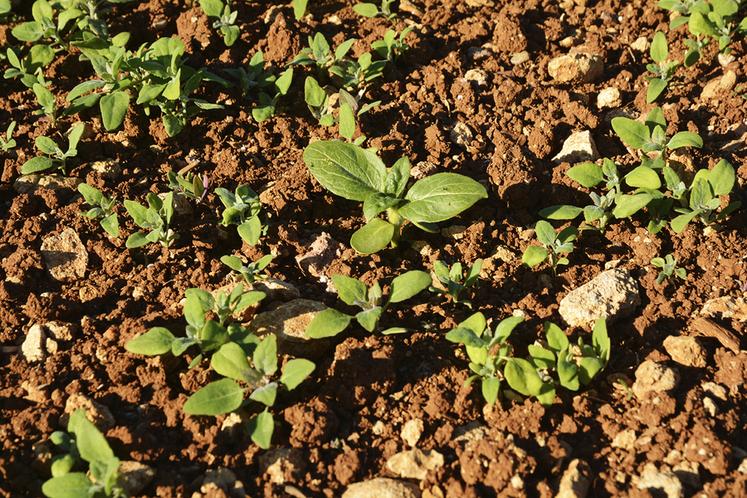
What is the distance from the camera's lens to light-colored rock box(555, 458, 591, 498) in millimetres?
2754

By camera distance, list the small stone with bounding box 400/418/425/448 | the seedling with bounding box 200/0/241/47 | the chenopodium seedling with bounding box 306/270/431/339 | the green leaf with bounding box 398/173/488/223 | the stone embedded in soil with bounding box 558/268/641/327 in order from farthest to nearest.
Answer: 1. the seedling with bounding box 200/0/241/47
2. the green leaf with bounding box 398/173/488/223
3. the stone embedded in soil with bounding box 558/268/641/327
4. the chenopodium seedling with bounding box 306/270/431/339
5. the small stone with bounding box 400/418/425/448

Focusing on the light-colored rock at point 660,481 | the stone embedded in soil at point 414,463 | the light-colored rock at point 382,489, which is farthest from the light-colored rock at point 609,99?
the light-colored rock at point 382,489

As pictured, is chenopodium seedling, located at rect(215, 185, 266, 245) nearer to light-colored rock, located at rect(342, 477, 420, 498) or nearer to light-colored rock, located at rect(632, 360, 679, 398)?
light-colored rock, located at rect(342, 477, 420, 498)

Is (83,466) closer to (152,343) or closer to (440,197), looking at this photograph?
(152,343)

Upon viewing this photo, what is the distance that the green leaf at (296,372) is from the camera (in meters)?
2.99

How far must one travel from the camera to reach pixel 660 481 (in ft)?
9.10

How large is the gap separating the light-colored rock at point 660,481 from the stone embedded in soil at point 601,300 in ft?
2.41

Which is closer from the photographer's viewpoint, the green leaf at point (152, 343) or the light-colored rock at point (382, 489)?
the light-colored rock at point (382, 489)

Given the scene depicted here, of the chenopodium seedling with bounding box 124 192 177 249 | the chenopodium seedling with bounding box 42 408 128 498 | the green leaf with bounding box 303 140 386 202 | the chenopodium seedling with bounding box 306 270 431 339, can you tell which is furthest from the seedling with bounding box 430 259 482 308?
the chenopodium seedling with bounding box 42 408 128 498

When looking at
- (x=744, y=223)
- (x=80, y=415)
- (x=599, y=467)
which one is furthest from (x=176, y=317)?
(x=744, y=223)

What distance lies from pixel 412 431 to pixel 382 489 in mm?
294

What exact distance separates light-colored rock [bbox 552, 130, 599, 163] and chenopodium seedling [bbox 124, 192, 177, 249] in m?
2.06

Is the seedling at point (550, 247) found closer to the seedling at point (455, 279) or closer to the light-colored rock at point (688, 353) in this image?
the seedling at point (455, 279)

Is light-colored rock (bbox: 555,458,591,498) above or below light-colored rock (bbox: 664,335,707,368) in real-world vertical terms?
below
